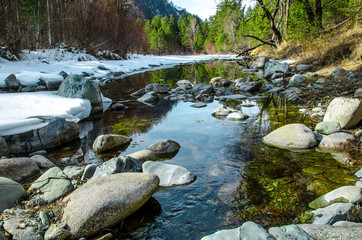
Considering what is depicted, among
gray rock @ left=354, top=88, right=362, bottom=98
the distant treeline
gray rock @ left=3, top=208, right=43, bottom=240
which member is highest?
the distant treeline

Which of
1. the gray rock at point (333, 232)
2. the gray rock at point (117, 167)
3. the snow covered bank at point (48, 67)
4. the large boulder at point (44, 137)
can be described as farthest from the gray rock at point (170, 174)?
the snow covered bank at point (48, 67)

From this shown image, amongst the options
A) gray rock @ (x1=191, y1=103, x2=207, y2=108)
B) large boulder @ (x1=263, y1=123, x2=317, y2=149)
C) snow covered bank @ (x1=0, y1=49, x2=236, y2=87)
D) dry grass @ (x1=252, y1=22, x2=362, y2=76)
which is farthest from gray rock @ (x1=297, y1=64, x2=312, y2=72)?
snow covered bank @ (x1=0, y1=49, x2=236, y2=87)

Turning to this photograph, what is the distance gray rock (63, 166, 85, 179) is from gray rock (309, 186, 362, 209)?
2.36m

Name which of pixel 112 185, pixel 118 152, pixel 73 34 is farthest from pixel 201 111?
pixel 73 34

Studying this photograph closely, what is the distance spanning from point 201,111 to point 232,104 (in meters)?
1.04

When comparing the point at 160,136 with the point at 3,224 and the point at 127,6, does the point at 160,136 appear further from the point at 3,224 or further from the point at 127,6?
the point at 127,6

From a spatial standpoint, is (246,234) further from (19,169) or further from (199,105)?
(199,105)

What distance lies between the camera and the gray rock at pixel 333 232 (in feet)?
4.76

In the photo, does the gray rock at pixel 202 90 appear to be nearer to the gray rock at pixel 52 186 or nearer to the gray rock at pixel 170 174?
the gray rock at pixel 170 174

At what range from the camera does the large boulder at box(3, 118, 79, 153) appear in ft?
11.7

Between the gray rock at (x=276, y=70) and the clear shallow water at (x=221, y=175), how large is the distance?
5.57 meters

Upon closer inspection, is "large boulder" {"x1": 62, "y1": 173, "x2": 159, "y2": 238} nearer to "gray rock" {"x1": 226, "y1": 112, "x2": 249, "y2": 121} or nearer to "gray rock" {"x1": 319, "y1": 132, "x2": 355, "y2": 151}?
"gray rock" {"x1": 319, "y1": 132, "x2": 355, "y2": 151}

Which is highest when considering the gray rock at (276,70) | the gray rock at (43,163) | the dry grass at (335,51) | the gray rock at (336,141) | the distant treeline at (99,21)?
the distant treeline at (99,21)

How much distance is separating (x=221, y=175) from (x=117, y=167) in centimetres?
114
